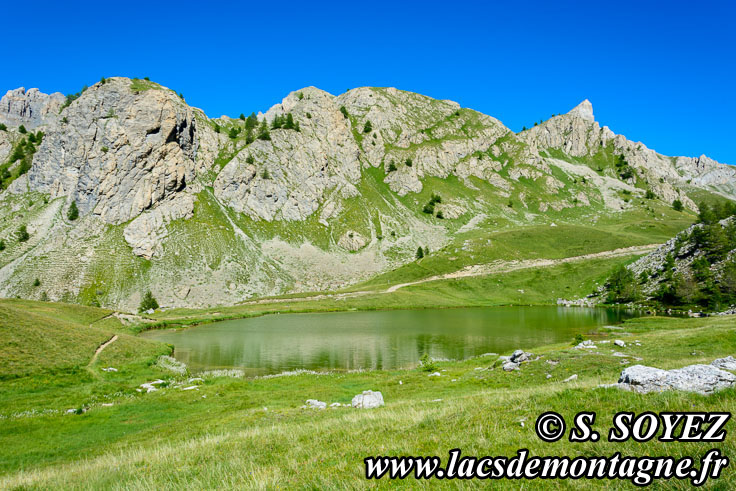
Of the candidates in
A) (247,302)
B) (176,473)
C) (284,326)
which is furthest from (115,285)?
(176,473)

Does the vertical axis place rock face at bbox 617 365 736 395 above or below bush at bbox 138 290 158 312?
above

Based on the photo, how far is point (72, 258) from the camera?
464ft

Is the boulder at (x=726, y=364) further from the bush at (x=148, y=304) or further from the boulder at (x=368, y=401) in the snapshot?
the bush at (x=148, y=304)

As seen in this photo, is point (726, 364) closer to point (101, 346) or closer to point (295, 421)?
point (295, 421)

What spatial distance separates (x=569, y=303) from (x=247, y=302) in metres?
120

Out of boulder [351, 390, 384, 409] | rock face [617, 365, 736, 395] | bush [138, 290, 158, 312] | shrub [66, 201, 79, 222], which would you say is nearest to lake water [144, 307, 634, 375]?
boulder [351, 390, 384, 409]

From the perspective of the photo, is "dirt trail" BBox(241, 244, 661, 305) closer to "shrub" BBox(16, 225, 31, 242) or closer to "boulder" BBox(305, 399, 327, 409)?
"boulder" BBox(305, 399, 327, 409)

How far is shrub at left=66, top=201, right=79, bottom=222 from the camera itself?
15838 cm

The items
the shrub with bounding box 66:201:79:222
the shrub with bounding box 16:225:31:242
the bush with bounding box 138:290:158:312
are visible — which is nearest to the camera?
the bush with bounding box 138:290:158:312

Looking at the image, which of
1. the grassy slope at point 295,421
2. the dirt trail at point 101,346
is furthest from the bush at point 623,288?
the dirt trail at point 101,346

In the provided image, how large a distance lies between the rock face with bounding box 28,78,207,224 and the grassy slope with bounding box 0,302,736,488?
5803 inches

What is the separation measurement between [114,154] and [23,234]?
49.3m

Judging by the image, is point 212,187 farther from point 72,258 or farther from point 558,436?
point 558,436

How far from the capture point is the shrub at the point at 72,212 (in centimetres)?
15838
